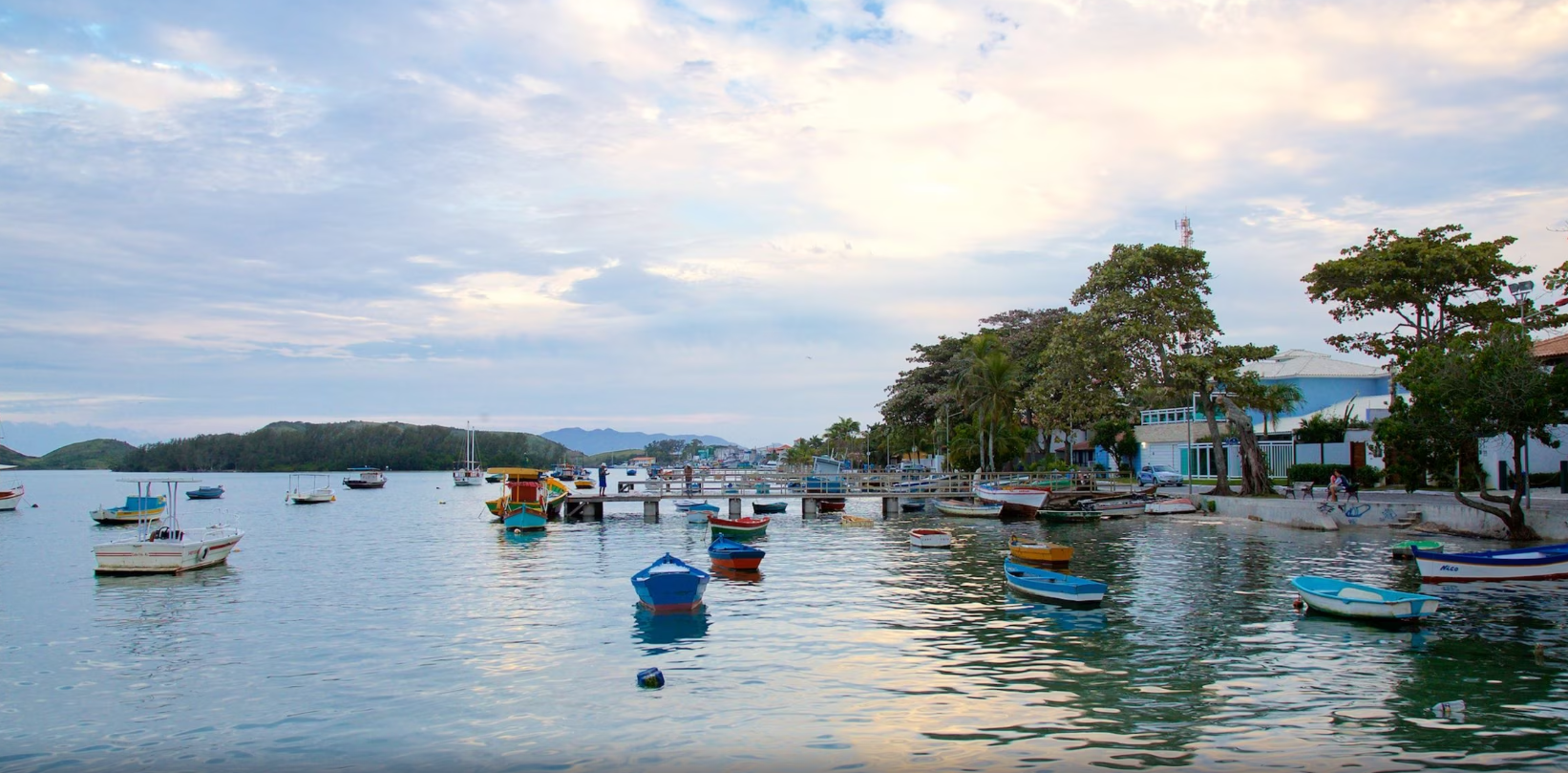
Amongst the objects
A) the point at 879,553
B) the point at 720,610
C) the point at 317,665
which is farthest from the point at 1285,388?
the point at 317,665

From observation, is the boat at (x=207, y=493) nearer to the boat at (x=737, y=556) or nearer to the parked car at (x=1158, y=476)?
the boat at (x=737, y=556)

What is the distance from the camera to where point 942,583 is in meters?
28.5

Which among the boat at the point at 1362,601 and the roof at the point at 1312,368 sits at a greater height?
the roof at the point at 1312,368

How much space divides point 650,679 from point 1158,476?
6613cm

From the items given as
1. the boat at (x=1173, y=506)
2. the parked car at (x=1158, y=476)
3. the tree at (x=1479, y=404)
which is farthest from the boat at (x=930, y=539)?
the parked car at (x=1158, y=476)

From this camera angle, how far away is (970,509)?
5784 cm

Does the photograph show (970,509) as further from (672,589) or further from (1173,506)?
(672,589)

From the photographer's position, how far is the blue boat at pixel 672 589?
74.6 feet

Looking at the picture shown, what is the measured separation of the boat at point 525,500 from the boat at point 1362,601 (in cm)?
3855

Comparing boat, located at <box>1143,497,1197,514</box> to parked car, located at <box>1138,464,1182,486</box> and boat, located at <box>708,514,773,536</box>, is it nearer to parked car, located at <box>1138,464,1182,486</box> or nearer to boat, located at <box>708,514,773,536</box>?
parked car, located at <box>1138,464,1182,486</box>

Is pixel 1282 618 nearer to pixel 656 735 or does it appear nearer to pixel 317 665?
pixel 656 735

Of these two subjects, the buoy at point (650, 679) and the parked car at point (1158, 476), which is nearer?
the buoy at point (650, 679)

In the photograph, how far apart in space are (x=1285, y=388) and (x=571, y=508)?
49.5m

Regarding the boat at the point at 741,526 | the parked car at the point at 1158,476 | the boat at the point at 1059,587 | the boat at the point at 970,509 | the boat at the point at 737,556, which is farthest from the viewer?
the parked car at the point at 1158,476
